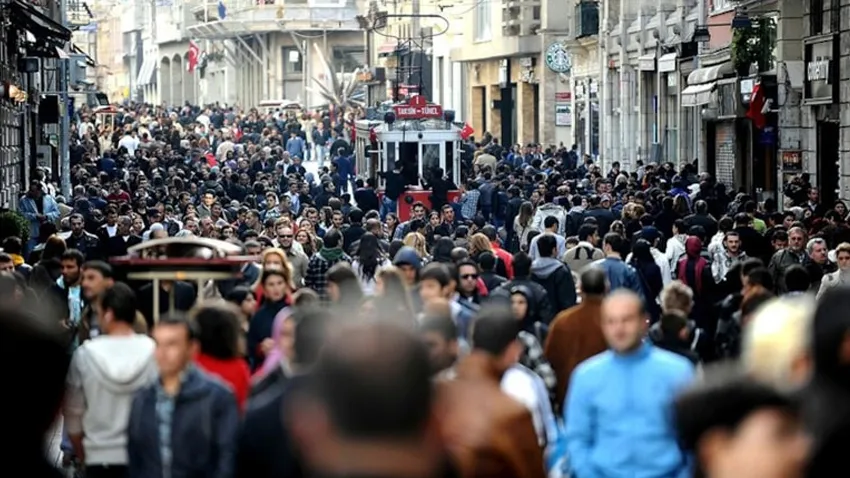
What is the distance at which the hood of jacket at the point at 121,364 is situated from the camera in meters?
10.1

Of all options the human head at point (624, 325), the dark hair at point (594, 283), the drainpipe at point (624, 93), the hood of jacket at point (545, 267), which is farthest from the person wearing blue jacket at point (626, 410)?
the drainpipe at point (624, 93)

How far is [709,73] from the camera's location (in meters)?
40.1

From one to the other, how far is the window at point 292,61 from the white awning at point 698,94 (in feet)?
203

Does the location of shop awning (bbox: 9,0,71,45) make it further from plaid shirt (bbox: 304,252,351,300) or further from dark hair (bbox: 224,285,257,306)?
dark hair (bbox: 224,285,257,306)

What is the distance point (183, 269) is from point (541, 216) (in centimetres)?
1276

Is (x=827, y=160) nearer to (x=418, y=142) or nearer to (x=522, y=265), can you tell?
(x=418, y=142)

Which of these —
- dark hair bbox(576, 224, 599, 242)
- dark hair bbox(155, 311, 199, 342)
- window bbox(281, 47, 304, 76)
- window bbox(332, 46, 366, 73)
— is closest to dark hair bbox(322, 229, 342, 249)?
dark hair bbox(576, 224, 599, 242)

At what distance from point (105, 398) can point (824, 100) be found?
74.7 ft

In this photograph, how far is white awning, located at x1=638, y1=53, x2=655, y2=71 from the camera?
159 ft

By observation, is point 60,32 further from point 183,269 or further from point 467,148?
point 183,269

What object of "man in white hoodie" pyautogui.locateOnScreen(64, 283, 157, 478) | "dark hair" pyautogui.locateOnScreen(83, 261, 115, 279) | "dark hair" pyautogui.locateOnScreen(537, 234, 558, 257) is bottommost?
"man in white hoodie" pyautogui.locateOnScreen(64, 283, 157, 478)

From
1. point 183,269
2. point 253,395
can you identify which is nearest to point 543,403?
point 253,395

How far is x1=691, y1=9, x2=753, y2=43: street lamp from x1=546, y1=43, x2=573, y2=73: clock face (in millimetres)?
15670

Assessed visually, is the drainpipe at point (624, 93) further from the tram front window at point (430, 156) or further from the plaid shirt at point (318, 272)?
the plaid shirt at point (318, 272)
